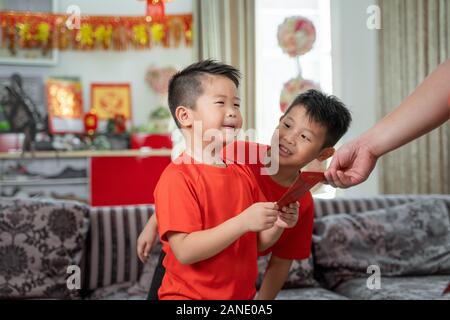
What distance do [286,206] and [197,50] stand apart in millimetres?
465

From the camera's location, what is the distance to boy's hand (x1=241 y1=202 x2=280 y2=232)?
0.55 meters

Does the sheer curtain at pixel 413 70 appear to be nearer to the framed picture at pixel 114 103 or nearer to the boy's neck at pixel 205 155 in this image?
the boy's neck at pixel 205 155

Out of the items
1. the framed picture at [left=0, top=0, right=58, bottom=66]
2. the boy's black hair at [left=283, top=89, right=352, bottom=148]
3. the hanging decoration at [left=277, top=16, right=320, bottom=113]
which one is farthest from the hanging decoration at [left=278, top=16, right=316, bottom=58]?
the framed picture at [left=0, top=0, right=58, bottom=66]

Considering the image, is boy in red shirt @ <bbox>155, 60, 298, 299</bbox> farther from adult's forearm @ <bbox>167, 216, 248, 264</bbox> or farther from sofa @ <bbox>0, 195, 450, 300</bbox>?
sofa @ <bbox>0, 195, 450, 300</bbox>

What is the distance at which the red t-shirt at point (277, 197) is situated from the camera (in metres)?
0.72

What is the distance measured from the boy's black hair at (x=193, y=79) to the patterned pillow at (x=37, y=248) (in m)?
0.79

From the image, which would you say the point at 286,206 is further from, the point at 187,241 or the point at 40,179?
the point at 40,179

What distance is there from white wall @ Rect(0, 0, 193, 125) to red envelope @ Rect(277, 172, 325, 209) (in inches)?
101

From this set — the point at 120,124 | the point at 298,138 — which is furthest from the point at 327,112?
the point at 120,124

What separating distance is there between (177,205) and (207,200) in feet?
0.11

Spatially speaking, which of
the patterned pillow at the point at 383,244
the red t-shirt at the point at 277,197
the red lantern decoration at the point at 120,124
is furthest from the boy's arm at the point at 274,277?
the red lantern decoration at the point at 120,124

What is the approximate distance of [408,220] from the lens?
1.58m

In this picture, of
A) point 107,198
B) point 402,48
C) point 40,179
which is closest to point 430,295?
point 402,48

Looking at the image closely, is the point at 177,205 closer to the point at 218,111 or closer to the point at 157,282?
the point at 218,111
